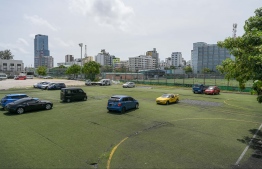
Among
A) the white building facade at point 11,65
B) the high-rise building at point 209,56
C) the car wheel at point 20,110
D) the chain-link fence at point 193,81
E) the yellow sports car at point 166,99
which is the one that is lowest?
the car wheel at point 20,110

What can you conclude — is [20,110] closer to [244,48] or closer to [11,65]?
[244,48]

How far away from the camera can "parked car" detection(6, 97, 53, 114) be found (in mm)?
19269

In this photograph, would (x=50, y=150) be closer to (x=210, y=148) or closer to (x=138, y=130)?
(x=138, y=130)

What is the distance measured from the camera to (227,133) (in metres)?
14.2

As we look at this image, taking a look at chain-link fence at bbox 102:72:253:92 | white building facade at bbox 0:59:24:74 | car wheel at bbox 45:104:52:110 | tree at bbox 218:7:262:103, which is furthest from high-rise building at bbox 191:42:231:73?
tree at bbox 218:7:262:103

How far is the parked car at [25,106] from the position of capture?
63.2 ft

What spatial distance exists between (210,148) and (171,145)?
7.18 feet

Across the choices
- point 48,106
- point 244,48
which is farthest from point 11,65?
point 244,48

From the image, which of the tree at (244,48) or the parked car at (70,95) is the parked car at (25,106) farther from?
the tree at (244,48)

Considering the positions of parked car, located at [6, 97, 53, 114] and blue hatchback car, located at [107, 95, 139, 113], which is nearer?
parked car, located at [6, 97, 53, 114]

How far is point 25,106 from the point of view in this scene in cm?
1997

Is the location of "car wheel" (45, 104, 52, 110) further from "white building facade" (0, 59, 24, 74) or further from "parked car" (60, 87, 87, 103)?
"white building facade" (0, 59, 24, 74)

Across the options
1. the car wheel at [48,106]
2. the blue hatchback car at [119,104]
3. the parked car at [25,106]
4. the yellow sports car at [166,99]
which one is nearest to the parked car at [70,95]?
the car wheel at [48,106]

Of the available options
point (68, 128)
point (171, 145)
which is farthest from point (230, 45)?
point (68, 128)
